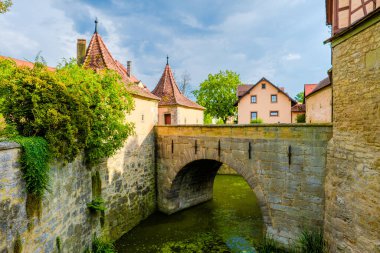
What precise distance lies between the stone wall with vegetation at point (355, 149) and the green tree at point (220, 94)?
27319mm

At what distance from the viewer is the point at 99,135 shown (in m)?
7.36

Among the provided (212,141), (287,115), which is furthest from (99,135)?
(287,115)

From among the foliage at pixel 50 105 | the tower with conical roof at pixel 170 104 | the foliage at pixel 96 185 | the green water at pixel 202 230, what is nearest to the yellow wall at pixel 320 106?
the green water at pixel 202 230

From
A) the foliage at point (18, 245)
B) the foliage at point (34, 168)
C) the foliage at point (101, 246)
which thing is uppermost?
the foliage at point (34, 168)

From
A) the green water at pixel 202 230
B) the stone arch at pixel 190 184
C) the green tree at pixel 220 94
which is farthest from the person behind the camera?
the green tree at pixel 220 94

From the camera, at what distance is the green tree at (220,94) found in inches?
1334

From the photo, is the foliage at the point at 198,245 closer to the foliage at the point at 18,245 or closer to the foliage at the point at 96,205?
the foliage at the point at 96,205

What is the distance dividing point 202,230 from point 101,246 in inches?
164

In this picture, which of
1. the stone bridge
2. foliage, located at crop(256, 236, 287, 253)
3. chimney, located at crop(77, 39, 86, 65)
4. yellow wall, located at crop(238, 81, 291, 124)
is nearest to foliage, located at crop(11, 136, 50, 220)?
the stone bridge

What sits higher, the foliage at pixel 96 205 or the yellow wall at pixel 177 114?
the yellow wall at pixel 177 114

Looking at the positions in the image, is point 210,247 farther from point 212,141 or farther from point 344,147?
point 344,147

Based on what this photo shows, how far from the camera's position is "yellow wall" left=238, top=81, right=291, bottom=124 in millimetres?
28375

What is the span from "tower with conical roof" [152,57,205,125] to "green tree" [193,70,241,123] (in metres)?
14.2

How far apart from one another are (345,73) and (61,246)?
324 inches
